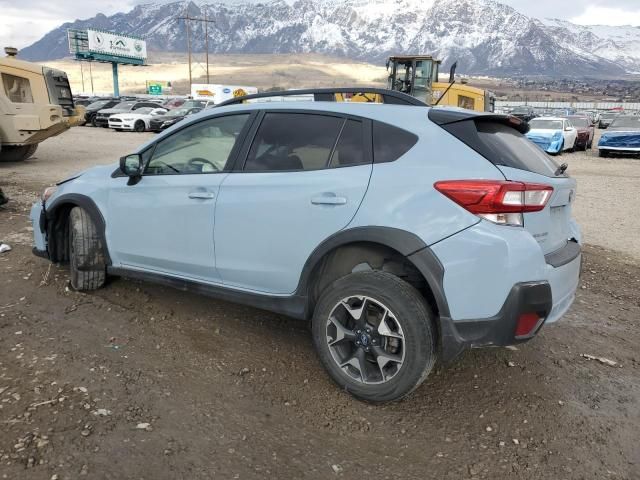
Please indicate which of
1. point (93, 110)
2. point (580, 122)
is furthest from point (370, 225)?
point (93, 110)

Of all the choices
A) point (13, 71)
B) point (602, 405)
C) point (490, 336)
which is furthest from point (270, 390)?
point (13, 71)

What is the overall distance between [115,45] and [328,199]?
285 ft

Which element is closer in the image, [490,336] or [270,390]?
[490,336]

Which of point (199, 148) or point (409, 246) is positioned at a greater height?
point (199, 148)

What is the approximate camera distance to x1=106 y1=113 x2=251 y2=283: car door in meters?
3.67

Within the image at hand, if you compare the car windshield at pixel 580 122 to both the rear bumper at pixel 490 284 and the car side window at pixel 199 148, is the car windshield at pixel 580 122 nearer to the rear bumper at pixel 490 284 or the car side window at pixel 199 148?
the car side window at pixel 199 148

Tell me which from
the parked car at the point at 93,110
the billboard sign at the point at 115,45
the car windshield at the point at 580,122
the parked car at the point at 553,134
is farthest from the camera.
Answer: the billboard sign at the point at 115,45

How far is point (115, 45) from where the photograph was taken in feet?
261

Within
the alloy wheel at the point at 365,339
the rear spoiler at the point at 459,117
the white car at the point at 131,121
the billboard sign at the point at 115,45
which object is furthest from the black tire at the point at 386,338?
the billboard sign at the point at 115,45

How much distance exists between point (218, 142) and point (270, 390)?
1752 millimetres

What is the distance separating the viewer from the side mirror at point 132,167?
4.03 metres

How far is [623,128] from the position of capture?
20875 millimetres

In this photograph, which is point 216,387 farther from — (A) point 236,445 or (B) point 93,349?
(B) point 93,349

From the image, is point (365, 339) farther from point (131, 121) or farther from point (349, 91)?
point (131, 121)
